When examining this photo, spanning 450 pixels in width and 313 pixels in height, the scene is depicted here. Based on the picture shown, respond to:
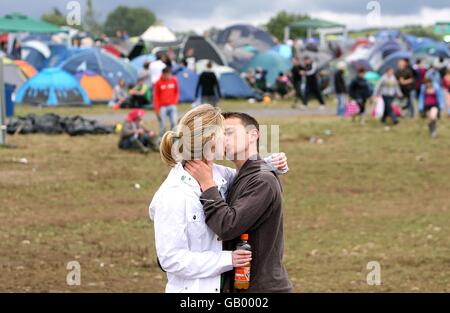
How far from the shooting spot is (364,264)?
9547mm

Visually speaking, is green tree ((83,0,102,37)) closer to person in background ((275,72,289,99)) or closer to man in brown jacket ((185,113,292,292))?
person in background ((275,72,289,99))

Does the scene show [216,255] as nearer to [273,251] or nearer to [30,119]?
[273,251]

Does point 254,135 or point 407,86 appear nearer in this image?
point 254,135

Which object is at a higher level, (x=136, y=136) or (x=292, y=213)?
(x=136, y=136)

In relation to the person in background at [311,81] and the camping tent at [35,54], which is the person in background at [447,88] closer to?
the person in background at [311,81]

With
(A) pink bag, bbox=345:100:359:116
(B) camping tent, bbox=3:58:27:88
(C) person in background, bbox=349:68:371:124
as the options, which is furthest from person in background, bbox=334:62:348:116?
(B) camping tent, bbox=3:58:27:88

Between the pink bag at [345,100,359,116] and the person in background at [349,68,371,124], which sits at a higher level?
the person in background at [349,68,371,124]

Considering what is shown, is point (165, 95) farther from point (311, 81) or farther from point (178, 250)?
point (178, 250)

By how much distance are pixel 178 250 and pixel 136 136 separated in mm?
13838

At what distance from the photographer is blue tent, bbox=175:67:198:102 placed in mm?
30453

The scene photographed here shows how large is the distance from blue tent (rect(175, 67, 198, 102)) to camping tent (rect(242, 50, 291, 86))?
5551mm

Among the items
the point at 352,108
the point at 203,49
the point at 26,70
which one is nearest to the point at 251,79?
the point at 203,49

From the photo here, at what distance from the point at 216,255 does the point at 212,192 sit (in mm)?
278

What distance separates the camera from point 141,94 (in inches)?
1082
